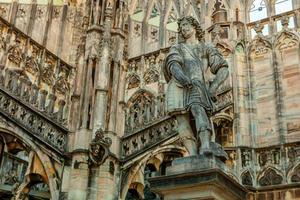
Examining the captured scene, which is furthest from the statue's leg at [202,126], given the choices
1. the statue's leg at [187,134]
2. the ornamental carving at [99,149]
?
the ornamental carving at [99,149]

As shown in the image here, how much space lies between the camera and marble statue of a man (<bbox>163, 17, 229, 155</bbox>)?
589cm

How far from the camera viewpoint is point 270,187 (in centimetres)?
1191

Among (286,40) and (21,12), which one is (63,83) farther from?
(286,40)

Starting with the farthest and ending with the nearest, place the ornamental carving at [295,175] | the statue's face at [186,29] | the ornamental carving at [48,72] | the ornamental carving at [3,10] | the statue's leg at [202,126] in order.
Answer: the ornamental carving at [3,10]
the ornamental carving at [48,72]
the ornamental carving at [295,175]
the statue's face at [186,29]
the statue's leg at [202,126]

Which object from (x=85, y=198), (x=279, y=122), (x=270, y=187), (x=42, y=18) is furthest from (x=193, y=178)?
(x=42, y=18)

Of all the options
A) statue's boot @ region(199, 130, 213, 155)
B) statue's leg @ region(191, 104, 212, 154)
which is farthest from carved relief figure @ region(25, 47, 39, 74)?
statue's boot @ region(199, 130, 213, 155)

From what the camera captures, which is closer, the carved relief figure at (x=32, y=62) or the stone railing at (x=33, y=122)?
the stone railing at (x=33, y=122)

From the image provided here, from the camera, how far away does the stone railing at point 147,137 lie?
12266 millimetres

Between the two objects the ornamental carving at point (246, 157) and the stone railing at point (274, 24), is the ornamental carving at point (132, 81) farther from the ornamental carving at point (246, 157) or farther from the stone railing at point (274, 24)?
the ornamental carving at point (246, 157)

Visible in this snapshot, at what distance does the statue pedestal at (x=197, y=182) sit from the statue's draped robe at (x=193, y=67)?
735 mm

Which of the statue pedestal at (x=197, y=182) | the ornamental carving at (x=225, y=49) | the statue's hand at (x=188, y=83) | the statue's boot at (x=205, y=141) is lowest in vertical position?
the statue pedestal at (x=197, y=182)

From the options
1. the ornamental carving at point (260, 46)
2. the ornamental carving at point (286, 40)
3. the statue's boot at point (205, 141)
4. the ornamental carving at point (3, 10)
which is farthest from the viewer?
the ornamental carving at point (3, 10)

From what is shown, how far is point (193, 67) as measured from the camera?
6.24 metres

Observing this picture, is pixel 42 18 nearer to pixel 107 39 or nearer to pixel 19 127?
pixel 107 39
